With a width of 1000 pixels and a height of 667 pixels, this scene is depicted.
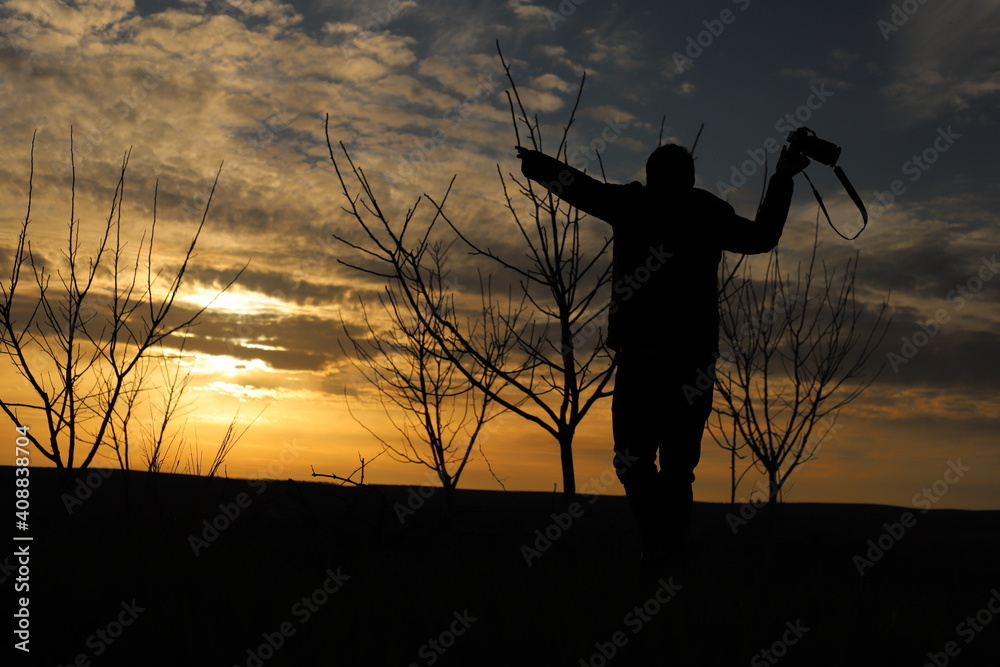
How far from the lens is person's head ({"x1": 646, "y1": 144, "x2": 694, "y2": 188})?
391 cm

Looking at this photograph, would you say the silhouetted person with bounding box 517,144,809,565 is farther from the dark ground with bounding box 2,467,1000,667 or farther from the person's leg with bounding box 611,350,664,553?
the dark ground with bounding box 2,467,1000,667

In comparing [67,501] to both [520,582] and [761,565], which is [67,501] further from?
[761,565]

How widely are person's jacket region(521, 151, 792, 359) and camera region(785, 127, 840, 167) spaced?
0.22 meters

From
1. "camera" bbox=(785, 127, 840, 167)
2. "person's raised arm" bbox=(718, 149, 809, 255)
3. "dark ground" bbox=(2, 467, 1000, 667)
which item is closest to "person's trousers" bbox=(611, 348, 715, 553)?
"dark ground" bbox=(2, 467, 1000, 667)

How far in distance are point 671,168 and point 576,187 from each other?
52 centimetres

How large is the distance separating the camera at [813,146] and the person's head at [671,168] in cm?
56

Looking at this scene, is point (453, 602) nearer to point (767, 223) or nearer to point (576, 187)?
point (576, 187)

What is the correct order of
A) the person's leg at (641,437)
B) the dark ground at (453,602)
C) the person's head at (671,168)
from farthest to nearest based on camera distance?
1. the person's head at (671,168)
2. the person's leg at (641,437)
3. the dark ground at (453,602)

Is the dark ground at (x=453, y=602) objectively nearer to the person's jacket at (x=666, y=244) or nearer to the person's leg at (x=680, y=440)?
the person's leg at (x=680, y=440)

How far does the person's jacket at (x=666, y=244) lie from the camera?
12.3 feet

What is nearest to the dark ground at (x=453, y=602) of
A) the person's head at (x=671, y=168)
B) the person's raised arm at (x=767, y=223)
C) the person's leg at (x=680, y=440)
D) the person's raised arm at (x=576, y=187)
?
the person's leg at (x=680, y=440)

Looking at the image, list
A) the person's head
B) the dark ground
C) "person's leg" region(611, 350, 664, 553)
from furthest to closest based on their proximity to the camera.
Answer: the person's head
"person's leg" region(611, 350, 664, 553)
the dark ground

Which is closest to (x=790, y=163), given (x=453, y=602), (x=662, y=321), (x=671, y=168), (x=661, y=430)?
(x=671, y=168)

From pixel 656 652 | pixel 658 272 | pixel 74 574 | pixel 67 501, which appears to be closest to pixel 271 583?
pixel 74 574
